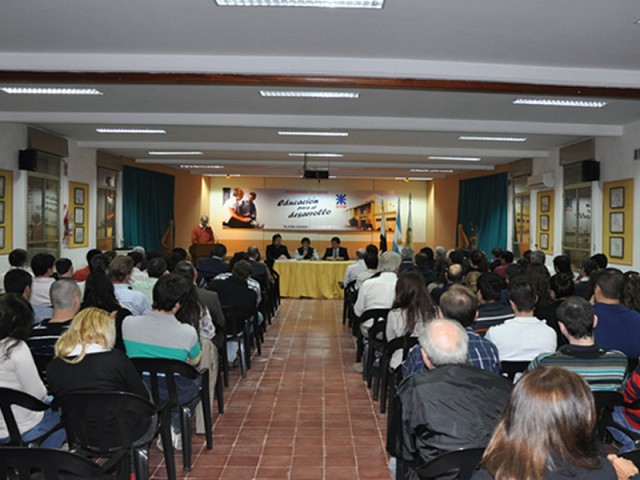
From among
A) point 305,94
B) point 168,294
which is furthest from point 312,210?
point 168,294

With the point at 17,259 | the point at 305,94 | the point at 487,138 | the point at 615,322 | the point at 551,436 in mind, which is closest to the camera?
the point at 551,436

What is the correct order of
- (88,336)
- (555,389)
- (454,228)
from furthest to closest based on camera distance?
(454,228), (88,336), (555,389)

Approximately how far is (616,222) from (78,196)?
9.08 metres

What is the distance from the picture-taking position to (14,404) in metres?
2.76

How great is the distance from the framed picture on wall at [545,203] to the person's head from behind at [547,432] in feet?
33.9

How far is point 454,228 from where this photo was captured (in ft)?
56.0

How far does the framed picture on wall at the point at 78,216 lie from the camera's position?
1088 centimetres

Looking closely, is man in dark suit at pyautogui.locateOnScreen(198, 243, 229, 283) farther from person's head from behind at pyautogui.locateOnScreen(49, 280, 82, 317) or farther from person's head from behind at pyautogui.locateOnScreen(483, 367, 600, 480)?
person's head from behind at pyautogui.locateOnScreen(483, 367, 600, 480)

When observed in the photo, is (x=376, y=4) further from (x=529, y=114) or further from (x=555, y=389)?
(x=529, y=114)

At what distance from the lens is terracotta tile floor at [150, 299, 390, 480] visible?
12.0 ft

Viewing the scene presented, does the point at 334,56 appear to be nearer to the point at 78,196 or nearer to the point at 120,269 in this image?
the point at 120,269

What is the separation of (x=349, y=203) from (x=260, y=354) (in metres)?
11.4

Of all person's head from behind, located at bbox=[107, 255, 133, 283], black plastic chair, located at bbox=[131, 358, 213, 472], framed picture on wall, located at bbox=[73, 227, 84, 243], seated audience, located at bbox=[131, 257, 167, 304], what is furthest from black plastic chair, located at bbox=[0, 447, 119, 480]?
framed picture on wall, located at bbox=[73, 227, 84, 243]

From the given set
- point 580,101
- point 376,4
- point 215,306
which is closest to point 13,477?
point 215,306
